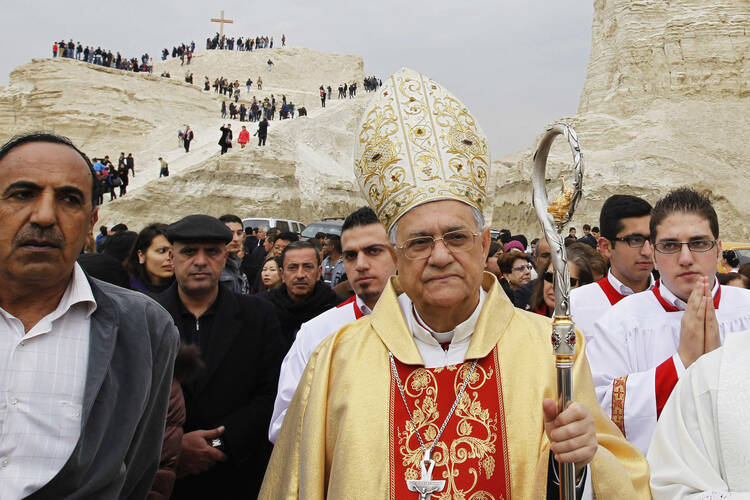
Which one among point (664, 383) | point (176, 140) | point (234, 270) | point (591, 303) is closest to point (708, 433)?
point (664, 383)

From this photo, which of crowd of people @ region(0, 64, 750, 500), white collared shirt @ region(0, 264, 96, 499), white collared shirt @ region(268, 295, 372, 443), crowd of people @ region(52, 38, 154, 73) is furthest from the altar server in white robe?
crowd of people @ region(52, 38, 154, 73)

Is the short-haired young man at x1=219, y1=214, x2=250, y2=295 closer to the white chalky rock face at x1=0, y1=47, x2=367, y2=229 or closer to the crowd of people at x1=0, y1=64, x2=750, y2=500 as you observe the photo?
the crowd of people at x1=0, y1=64, x2=750, y2=500

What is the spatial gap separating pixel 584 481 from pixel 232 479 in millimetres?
2090

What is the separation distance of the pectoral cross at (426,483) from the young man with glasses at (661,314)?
3.75 ft

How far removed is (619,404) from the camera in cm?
287

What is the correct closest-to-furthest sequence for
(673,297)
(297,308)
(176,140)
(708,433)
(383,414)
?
(708,433)
(383,414)
(673,297)
(297,308)
(176,140)

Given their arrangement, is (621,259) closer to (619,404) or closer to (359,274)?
(619,404)

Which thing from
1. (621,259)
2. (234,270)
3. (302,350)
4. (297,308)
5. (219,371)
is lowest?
(219,371)

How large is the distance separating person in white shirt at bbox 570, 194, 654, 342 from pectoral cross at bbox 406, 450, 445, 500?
2306 millimetres

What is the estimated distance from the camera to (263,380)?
3674mm

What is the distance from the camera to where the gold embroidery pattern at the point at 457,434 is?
2098 millimetres

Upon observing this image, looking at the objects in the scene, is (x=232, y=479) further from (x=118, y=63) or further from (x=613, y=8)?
(x=118, y=63)

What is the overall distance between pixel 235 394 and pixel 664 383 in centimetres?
212

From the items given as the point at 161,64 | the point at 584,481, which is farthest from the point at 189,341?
the point at 161,64
